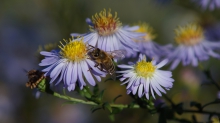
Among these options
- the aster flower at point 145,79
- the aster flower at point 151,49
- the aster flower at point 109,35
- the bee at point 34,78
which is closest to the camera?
the aster flower at point 145,79

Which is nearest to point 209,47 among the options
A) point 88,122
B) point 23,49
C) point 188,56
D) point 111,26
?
point 188,56

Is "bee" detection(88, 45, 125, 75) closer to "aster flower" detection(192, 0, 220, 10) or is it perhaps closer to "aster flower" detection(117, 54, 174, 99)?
"aster flower" detection(117, 54, 174, 99)

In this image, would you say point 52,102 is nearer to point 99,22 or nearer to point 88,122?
point 88,122

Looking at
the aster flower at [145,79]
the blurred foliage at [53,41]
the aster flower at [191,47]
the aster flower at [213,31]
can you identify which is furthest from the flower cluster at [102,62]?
the aster flower at [213,31]

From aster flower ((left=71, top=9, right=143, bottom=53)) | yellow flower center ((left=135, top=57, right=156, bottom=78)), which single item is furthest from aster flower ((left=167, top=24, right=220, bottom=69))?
yellow flower center ((left=135, top=57, right=156, bottom=78))

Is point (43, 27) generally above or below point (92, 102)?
above

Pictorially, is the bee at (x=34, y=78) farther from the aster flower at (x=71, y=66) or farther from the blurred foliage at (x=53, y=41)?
the blurred foliage at (x=53, y=41)
